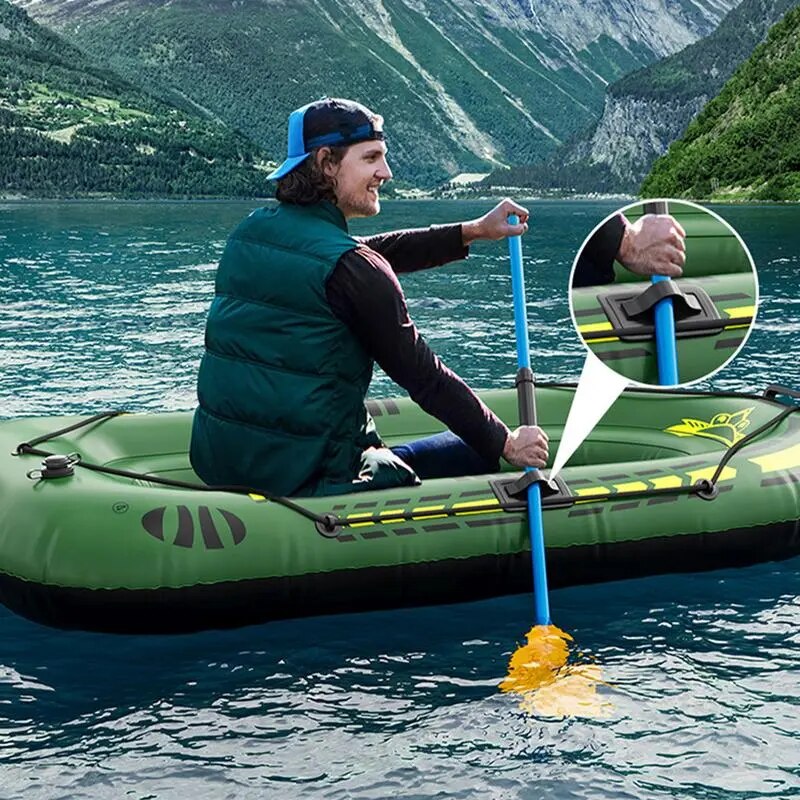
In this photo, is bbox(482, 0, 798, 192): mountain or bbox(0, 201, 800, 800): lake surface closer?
bbox(0, 201, 800, 800): lake surface

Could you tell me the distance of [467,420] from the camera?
17.4 feet

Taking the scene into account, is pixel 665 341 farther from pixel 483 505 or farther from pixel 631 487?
pixel 631 487

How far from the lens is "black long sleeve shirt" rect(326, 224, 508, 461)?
4.99 meters

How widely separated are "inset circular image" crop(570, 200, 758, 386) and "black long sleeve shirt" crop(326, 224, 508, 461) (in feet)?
3.03

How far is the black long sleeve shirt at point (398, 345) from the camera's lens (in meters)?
4.99

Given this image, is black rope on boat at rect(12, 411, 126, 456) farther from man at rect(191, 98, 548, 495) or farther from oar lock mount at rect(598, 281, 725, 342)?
oar lock mount at rect(598, 281, 725, 342)

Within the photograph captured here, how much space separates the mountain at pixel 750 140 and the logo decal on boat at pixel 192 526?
7690 centimetres

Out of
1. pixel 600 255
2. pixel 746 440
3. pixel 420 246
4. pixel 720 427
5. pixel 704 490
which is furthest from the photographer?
pixel 720 427

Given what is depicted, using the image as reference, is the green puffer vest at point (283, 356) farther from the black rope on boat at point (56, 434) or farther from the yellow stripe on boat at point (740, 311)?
the yellow stripe on boat at point (740, 311)

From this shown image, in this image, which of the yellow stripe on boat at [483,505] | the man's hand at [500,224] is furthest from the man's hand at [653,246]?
the yellow stripe on boat at [483,505]

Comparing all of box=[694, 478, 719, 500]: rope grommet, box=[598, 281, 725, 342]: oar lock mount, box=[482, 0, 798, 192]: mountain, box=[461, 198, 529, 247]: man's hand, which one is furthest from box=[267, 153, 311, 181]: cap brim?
box=[482, 0, 798, 192]: mountain

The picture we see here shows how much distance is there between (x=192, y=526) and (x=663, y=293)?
2432 millimetres

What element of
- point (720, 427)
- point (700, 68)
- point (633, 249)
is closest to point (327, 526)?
point (633, 249)

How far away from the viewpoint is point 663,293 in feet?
13.9
